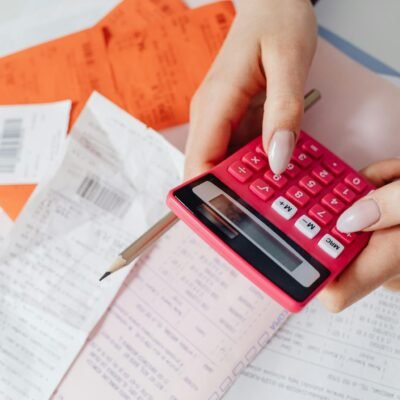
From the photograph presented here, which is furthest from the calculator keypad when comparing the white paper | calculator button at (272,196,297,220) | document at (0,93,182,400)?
the white paper

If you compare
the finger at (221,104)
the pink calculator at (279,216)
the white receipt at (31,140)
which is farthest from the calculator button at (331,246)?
the white receipt at (31,140)

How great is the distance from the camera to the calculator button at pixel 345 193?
384 millimetres

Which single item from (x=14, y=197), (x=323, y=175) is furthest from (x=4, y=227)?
(x=323, y=175)

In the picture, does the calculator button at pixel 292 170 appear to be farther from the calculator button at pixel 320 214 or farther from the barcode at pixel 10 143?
the barcode at pixel 10 143

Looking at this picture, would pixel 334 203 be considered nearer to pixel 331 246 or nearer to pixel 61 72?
pixel 331 246

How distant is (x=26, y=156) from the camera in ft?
1.62

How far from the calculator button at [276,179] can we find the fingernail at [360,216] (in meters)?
0.05

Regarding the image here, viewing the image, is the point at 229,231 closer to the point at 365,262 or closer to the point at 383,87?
the point at 365,262

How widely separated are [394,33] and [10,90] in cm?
42

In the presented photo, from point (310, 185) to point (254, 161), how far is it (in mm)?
46

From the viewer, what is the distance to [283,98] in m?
0.38

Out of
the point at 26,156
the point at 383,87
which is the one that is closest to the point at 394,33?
the point at 383,87

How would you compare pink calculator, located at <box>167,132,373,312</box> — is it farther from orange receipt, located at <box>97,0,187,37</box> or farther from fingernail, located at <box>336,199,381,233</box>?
orange receipt, located at <box>97,0,187,37</box>

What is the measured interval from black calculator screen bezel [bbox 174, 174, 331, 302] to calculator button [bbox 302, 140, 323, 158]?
87 mm
